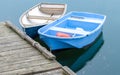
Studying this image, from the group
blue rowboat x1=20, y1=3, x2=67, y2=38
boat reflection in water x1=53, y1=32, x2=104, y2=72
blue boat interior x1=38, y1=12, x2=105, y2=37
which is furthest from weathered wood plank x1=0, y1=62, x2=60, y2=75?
blue rowboat x1=20, y1=3, x2=67, y2=38

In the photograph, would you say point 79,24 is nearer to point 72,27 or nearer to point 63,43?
point 72,27

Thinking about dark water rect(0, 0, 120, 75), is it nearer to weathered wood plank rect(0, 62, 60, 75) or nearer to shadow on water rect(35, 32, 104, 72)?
shadow on water rect(35, 32, 104, 72)

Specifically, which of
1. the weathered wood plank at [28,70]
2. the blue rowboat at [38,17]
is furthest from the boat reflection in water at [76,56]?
the weathered wood plank at [28,70]

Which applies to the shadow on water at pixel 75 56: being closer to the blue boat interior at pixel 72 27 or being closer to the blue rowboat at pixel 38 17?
the blue boat interior at pixel 72 27

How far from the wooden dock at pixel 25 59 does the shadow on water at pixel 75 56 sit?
1.86m

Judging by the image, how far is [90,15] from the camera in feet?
37.8

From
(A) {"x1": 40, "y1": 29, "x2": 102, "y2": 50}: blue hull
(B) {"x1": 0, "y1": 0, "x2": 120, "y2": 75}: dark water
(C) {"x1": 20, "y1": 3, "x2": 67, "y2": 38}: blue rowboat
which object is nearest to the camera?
(A) {"x1": 40, "y1": 29, "x2": 102, "y2": 50}: blue hull

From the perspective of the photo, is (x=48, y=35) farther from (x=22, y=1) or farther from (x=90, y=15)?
(x=22, y=1)

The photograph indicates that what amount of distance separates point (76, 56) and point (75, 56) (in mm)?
35

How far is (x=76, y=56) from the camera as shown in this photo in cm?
991

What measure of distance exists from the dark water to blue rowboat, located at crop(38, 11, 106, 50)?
0.42 metres

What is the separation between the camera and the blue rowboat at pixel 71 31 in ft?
30.2

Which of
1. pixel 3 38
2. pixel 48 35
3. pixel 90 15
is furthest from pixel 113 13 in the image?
pixel 3 38

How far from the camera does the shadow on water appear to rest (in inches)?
372
